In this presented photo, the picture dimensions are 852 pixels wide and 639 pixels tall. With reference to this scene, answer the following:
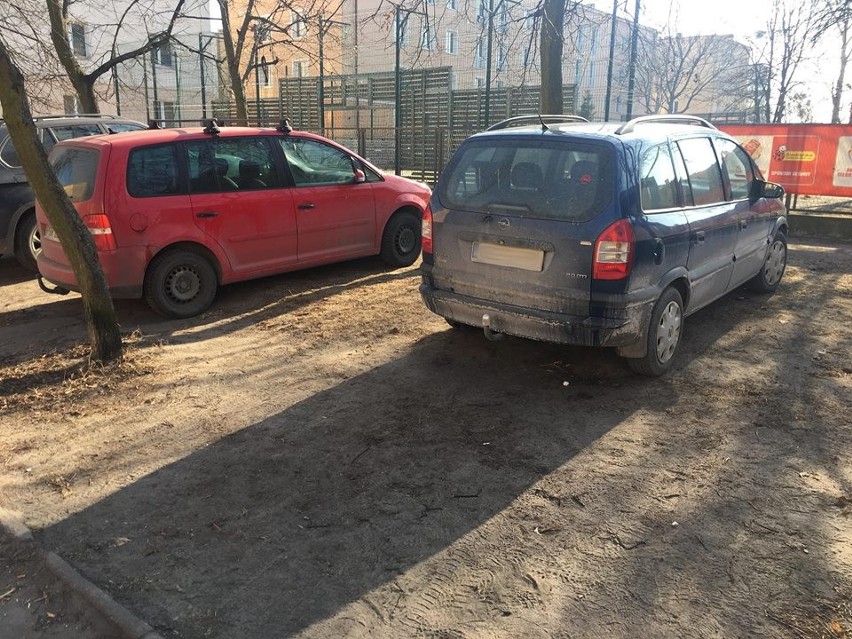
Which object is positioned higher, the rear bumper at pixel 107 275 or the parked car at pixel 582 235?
the parked car at pixel 582 235

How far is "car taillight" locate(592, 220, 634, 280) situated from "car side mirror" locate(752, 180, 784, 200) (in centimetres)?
271

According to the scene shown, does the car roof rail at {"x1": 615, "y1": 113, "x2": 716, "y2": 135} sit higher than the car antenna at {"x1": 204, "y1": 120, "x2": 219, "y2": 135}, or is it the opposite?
the car roof rail at {"x1": 615, "y1": 113, "x2": 716, "y2": 135}

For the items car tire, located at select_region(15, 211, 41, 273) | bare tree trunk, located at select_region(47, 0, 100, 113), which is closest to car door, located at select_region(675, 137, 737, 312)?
car tire, located at select_region(15, 211, 41, 273)

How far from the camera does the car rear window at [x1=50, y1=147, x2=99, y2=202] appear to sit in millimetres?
6480

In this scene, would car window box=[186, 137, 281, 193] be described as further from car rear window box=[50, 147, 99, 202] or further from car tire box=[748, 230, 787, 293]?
car tire box=[748, 230, 787, 293]

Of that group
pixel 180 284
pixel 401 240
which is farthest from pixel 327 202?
pixel 180 284

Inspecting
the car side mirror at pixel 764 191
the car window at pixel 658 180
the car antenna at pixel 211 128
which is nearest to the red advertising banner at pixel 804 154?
the car side mirror at pixel 764 191

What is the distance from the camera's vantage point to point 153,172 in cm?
671

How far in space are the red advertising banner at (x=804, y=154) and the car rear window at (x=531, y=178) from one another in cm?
881

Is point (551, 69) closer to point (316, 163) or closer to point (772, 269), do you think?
point (316, 163)

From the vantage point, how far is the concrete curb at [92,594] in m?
2.77

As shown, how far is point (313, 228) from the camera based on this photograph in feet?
25.6

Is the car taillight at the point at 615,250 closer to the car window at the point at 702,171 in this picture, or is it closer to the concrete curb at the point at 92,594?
the car window at the point at 702,171

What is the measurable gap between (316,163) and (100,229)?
8.17 ft
